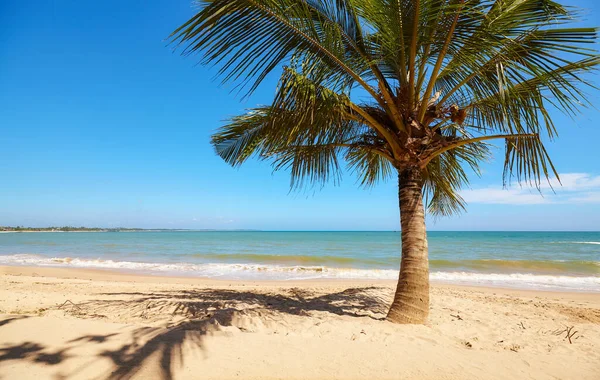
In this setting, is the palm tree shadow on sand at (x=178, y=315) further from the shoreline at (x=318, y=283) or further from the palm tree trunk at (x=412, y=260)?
the shoreline at (x=318, y=283)

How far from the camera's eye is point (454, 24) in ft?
12.5

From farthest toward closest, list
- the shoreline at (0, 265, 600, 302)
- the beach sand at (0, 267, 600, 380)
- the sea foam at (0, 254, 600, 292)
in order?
the sea foam at (0, 254, 600, 292)
the shoreline at (0, 265, 600, 302)
the beach sand at (0, 267, 600, 380)

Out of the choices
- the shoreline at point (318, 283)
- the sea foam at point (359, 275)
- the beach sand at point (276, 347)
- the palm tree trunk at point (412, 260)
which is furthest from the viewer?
the sea foam at point (359, 275)

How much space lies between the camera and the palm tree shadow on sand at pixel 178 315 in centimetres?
251

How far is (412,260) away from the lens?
15.2 ft

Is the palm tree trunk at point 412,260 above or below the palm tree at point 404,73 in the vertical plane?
below

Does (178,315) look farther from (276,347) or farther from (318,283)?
(318,283)

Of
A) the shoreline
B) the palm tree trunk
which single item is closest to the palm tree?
the palm tree trunk

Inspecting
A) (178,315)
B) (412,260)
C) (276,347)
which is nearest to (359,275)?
(412,260)

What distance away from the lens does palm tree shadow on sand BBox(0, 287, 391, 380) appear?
2512 millimetres

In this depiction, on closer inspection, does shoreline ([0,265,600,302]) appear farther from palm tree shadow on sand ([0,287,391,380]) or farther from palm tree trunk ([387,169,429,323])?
palm tree trunk ([387,169,429,323])

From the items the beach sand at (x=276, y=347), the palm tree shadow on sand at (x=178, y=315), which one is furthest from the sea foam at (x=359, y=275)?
the beach sand at (x=276, y=347)

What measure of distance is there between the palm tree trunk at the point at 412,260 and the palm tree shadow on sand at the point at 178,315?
76cm

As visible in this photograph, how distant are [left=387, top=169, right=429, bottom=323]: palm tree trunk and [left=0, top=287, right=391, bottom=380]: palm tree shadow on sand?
2.51 feet
